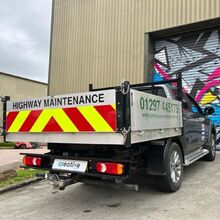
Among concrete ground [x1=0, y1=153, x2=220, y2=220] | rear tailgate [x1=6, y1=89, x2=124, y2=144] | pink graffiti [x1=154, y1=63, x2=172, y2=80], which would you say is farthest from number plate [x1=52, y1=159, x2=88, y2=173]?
pink graffiti [x1=154, y1=63, x2=172, y2=80]

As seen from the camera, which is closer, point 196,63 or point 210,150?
point 210,150

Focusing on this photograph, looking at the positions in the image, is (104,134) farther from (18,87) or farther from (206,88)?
(18,87)

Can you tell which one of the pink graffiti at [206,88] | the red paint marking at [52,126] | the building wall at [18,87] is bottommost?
the red paint marking at [52,126]

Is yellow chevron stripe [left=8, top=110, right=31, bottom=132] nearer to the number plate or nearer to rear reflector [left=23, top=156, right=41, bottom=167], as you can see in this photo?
rear reflector [left=23, top=156, right=41, bottom=167]

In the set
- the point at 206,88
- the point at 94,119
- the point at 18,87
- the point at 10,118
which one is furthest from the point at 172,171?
the point at 18,87

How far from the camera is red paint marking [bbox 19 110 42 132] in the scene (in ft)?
15.6

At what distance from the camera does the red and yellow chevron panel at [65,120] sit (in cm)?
402

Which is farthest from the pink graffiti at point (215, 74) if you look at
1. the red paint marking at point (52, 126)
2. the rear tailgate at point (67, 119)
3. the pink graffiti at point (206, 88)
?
the red paint marking at point (52, 126)

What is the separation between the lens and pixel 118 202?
16.0 ft

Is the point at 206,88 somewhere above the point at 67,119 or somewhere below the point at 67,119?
above

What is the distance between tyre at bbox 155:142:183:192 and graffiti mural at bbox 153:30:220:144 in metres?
6.46

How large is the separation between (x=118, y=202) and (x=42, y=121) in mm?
1794

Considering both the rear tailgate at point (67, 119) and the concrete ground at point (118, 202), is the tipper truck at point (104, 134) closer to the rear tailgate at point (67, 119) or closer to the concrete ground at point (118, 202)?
the rear tailgate at point (67, 119)

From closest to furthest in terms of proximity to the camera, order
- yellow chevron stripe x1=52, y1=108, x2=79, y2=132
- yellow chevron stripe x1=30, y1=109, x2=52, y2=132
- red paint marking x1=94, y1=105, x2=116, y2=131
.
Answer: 1. red paint marking x1=94, y1=105, x2=116, y2=131
2. yellow chevron stripe x1=52, y1=108, x2=79, y2=132
3. yellow chevron stripe x1=30, y1=109, x2=52, y2=132
